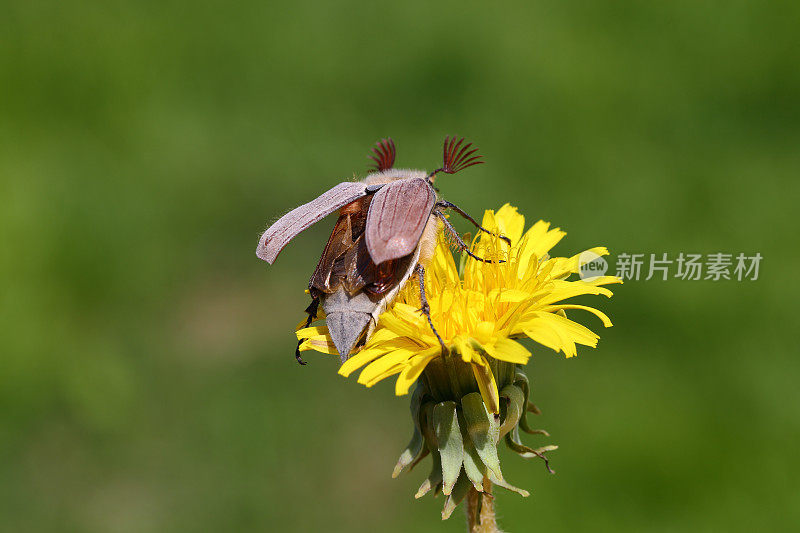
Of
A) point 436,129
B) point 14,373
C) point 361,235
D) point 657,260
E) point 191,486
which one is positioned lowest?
point 191,486

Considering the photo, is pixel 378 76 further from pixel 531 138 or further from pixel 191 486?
pixel 191 486

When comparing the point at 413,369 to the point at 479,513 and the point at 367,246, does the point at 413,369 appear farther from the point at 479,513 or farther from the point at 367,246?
the point at 479,513

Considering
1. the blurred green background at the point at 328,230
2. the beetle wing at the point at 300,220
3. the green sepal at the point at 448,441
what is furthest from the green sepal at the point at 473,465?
the blurred green background at the point at 328,230

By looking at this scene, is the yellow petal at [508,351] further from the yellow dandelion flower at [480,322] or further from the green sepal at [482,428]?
the green sepal at [482,428]

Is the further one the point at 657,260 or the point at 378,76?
the point at 378,76

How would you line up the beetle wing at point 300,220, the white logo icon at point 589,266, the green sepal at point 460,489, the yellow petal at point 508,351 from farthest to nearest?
the white logo icon at point 589,266, the beetle wing at point 300,220, the green sepal at point 460,489, the yellow petal at point 508,351

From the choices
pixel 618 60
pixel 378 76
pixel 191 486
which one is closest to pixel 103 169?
pixel 378 76
